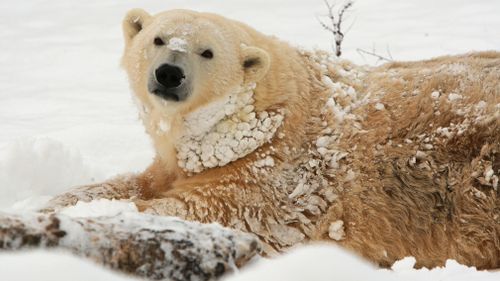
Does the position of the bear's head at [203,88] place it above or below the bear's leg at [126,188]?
above

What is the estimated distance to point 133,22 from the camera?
5598 millimetres

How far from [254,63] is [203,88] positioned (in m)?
0.39

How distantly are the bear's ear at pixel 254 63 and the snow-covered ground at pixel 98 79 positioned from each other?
996 mm

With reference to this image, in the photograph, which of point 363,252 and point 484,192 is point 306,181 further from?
point 484,192

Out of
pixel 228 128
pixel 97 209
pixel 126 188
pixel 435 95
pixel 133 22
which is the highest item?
pixel 133 22

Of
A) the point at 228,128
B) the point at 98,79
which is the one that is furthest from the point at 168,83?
the point at 98,79

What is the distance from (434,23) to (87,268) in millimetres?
10675

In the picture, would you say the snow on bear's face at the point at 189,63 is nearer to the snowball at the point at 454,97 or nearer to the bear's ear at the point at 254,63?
the bear's ear at the point at 254,63

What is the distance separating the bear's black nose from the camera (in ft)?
16.3

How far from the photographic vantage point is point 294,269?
2.27m

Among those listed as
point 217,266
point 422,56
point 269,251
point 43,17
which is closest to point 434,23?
point 422,56

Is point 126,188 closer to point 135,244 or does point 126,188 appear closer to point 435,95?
point 435,95

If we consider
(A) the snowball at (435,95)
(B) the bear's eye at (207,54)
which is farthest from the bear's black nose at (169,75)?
(A) the snowball at (435,95)

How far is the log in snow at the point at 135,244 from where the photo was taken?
254 cm
